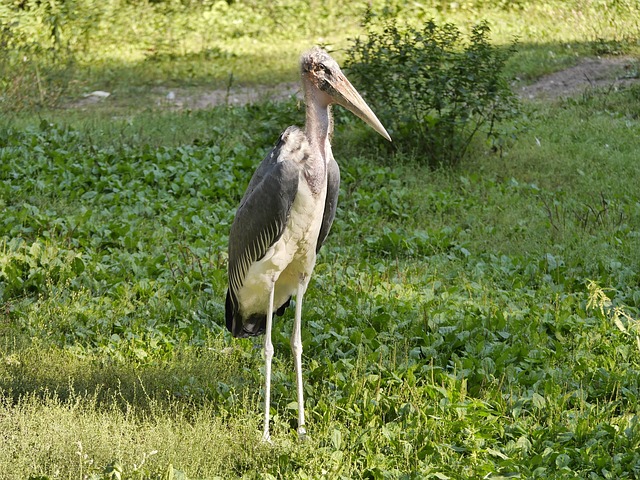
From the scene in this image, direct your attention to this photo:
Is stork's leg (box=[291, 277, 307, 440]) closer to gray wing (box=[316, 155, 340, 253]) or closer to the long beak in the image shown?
gray wing (box=[316, 155, 340, 253])

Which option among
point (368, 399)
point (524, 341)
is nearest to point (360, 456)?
point (368, 399)

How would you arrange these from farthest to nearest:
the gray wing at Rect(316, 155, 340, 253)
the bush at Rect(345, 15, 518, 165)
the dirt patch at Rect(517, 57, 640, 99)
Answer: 1. the dirt patch at Rect(517, 57, 640, 99)
2. the bush at Rect(345, 15, 518, 165)
3. the gray wing at Rect(316, 155, 340, 253)

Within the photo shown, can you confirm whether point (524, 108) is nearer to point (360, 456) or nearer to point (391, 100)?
point (391, 100)

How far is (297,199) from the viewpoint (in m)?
3.70

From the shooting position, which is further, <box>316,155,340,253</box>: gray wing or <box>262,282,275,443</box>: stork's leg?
<box>316,155,340,253</box>: gray wing

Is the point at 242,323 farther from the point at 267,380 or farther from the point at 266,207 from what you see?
the point at 266,207

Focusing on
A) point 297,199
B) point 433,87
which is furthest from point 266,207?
point 433,87

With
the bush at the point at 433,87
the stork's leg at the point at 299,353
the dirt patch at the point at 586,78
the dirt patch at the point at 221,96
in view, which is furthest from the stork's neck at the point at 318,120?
the dirt patch at the point at 586,78

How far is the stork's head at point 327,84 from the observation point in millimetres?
3719

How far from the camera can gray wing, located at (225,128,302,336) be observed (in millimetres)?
3672

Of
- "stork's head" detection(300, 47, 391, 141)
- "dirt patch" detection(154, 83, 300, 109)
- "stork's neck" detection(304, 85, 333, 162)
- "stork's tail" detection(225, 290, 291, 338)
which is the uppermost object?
"stork's head" detection(300, 47, 391, 141)

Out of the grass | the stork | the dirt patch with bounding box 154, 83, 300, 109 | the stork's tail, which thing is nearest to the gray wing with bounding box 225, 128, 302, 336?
the stork

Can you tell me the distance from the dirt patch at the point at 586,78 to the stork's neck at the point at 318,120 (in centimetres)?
650

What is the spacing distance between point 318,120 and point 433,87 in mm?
3815
